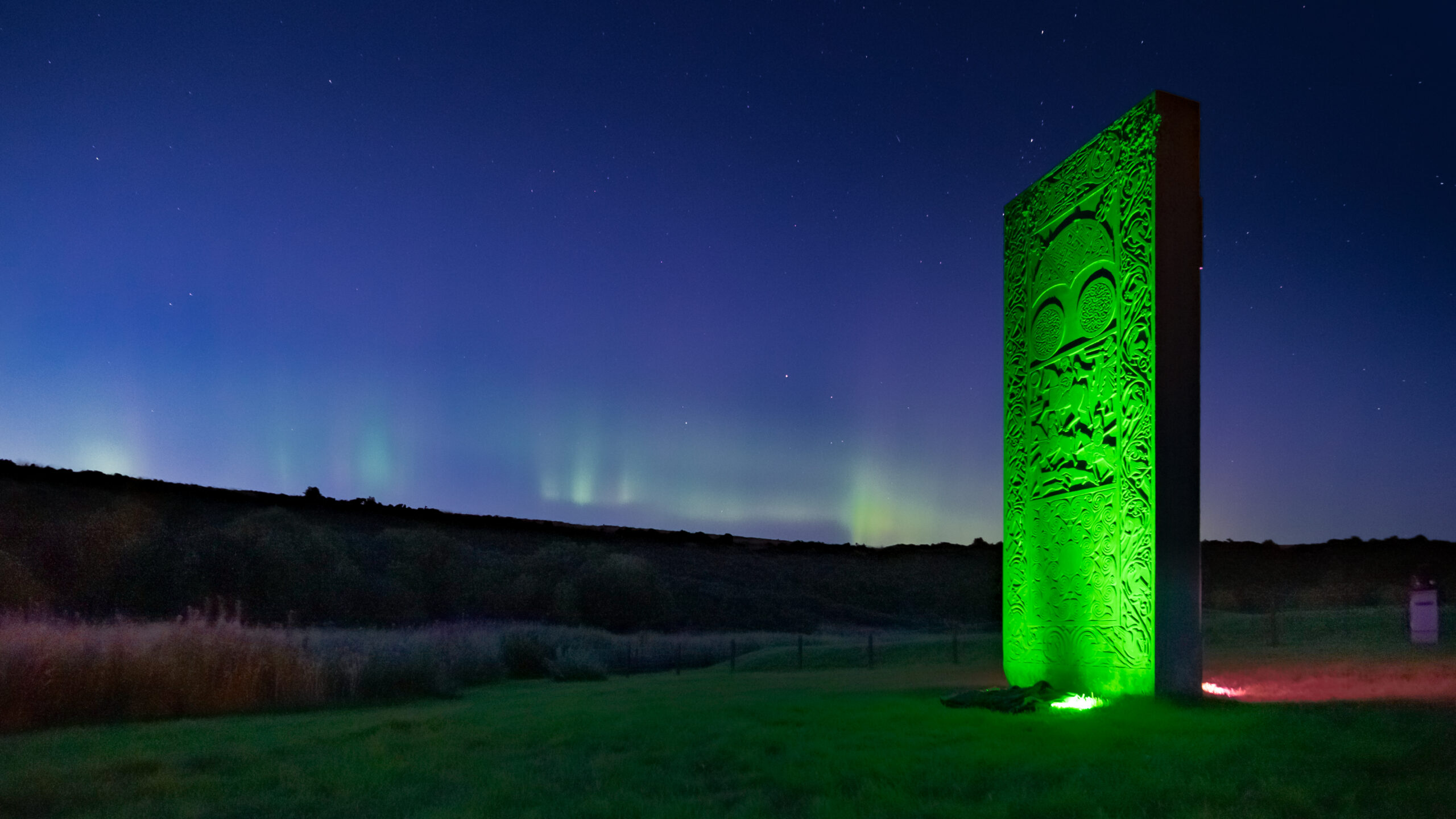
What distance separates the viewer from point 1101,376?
941 centimetres

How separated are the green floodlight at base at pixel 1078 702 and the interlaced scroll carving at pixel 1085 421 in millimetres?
228

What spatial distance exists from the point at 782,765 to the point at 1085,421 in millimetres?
5184

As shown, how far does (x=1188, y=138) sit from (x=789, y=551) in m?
61.3

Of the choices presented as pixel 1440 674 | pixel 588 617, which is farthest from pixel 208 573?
pixel 1440 674

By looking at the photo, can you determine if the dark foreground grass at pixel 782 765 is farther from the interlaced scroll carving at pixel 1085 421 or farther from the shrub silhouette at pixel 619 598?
the shrub silhouette at pixel 619 598

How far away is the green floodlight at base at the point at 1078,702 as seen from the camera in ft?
28.0

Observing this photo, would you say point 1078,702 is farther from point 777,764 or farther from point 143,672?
point 143,672

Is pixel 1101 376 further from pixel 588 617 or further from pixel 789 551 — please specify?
pixel 789 551

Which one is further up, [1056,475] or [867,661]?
[1056,475]

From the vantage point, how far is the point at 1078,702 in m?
8.86

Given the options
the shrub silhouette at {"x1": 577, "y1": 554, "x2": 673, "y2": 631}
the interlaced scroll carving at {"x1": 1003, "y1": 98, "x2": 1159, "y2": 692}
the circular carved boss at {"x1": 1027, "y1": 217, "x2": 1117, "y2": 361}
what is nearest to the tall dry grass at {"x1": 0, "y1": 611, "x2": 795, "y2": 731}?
the interlaced scroll carving at {"x1": 1003, "y1": 98, "x2": 1159, "y2": 692}

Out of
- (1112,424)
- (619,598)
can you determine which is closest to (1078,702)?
(1112,424)

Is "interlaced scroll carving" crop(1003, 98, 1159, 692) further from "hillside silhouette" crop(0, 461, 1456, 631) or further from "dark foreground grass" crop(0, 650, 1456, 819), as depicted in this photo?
"hillside silhouette" crop(0, 461, 1456, 631)

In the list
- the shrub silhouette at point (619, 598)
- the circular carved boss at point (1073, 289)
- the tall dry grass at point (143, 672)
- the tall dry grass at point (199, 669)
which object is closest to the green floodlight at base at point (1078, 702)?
the circular carved boss at point (1073, 289)
